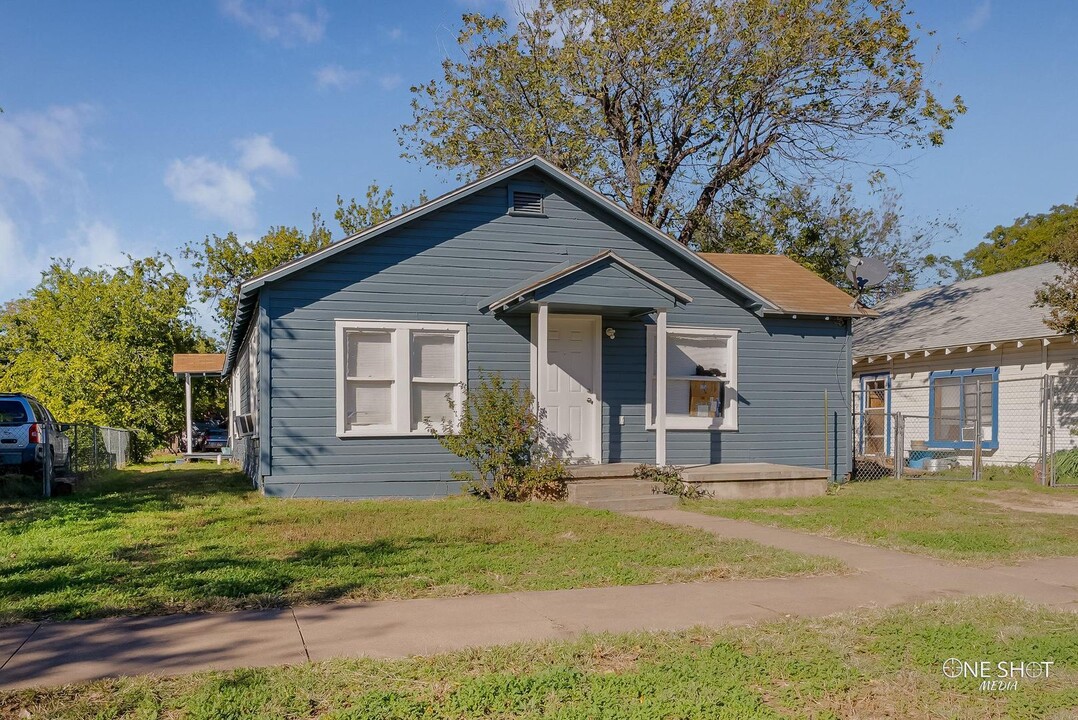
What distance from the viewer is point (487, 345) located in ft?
43.6

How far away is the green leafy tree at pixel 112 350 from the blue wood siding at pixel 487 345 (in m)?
17.7

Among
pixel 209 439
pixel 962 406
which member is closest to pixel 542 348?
pixel 962 406

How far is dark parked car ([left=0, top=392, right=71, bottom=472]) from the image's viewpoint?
12.8m

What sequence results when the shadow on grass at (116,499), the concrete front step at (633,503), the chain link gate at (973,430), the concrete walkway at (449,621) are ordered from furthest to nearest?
1. the chain link gate at (973,430)
2. the concrete front step at (633,503)
3. the shadow on grass at (116,499)
4. the concrete walkway at (449,621)

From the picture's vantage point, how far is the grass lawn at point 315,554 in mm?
6492

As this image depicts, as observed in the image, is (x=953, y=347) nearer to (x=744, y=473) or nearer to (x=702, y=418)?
(x=702, y=418)

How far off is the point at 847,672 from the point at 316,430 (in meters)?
9.16

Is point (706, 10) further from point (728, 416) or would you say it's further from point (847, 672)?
point (847, 672)

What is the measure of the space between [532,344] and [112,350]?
20059 mm

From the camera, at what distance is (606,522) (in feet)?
33.3

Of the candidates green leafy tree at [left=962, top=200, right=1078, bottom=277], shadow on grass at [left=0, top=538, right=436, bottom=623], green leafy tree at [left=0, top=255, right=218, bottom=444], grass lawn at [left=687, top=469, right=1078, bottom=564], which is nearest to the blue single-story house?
grass lawn at [left=687, top=469, right=1078, bottom=564]

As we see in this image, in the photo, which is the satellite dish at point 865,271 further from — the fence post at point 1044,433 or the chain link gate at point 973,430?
the fence post at point 1044,433

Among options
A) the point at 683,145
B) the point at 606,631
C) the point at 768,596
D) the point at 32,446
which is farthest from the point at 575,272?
the point at 683,145

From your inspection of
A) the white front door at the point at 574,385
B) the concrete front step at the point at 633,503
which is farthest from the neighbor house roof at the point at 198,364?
the concrete front step at the point at 633,503
